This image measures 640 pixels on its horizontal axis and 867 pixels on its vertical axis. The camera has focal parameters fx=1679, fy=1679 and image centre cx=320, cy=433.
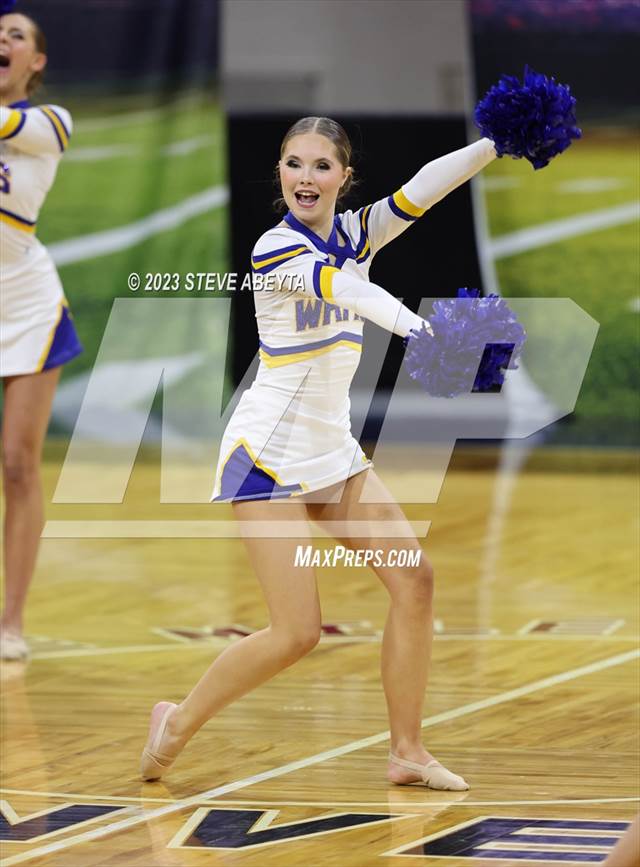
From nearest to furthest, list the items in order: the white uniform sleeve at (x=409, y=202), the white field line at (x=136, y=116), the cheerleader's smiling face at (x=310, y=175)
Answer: the cheerleader's smiling face at (x=310, y=175)
the white uniform sleeve at (x=409, y=202)
the white field line at (x=136, y=116)

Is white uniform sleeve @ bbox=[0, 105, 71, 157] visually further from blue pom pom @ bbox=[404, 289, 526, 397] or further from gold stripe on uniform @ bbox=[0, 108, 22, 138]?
blue pom pom @ bbox=[404, 289, 526, 397]

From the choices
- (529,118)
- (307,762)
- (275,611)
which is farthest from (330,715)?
(529,118)

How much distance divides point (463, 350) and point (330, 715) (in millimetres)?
1608

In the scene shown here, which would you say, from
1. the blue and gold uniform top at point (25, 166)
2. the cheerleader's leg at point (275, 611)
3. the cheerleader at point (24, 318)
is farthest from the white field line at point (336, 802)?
the blue and gold uniform top at point (25, 166)

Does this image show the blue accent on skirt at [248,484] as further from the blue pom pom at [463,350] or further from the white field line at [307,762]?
the white field line at [307,762]

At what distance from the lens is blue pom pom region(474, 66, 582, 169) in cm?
366

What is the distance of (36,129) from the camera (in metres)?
5.25

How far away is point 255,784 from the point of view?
3.99m

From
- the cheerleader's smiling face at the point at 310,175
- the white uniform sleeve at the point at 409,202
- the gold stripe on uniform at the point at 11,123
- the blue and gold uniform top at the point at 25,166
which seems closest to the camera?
the cheerleader's smiling face at the point at 310,175

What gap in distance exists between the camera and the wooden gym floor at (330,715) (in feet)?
11.7

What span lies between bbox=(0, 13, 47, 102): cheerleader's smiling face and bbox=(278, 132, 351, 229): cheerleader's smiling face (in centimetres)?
180

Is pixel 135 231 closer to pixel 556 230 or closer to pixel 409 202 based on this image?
pixel 556 230

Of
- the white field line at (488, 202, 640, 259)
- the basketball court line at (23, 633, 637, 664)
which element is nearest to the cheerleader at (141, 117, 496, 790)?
the basketball court line at (23, 633, 637, 664)

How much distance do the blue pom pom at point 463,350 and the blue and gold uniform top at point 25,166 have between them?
222 centimetres
